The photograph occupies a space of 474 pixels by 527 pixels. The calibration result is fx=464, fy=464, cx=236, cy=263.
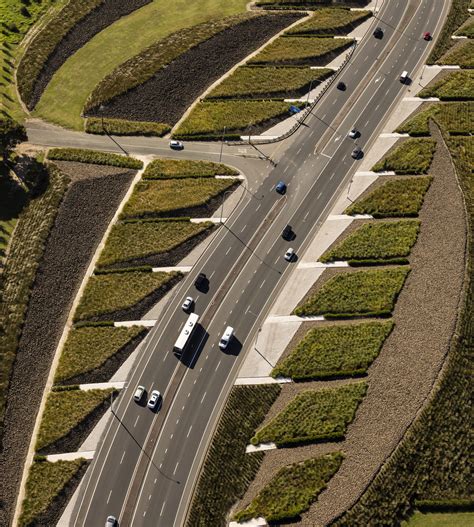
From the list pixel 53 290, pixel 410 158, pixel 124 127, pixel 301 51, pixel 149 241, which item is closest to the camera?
pixel 53 290

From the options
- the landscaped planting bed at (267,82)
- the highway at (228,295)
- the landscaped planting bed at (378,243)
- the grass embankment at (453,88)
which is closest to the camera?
the highway at (228,295)

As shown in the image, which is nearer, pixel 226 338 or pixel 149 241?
pixel 226 338

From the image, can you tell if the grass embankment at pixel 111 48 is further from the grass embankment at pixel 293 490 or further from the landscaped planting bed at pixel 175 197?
the grass embankment at pixel 293 490

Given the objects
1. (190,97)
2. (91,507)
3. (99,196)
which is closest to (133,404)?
(91,507)

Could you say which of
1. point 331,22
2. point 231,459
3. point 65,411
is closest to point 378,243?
point 231,459

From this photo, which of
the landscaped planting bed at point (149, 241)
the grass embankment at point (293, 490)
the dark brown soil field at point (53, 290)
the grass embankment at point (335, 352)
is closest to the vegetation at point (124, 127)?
the dark brown soil field at point (53, 290)

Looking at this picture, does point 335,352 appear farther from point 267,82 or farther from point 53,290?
point 267,82

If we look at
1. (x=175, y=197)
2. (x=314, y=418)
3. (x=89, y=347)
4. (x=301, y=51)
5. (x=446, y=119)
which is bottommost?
(x=89, y=347)
